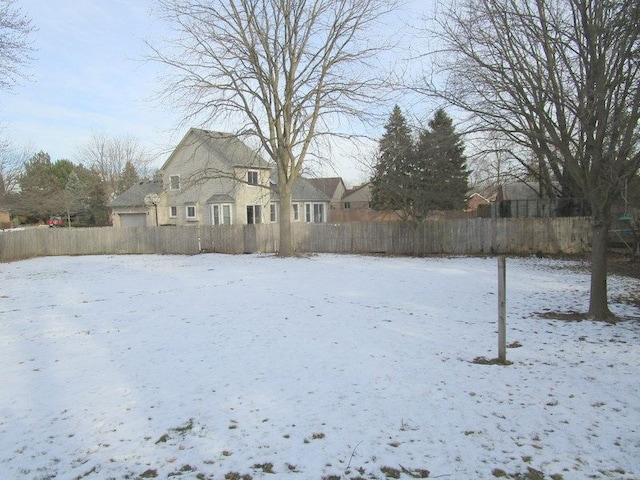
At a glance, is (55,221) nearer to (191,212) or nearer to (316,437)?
(191,212)

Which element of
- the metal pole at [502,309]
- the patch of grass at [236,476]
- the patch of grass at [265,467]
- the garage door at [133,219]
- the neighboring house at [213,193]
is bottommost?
the patch of grass at [265,467]

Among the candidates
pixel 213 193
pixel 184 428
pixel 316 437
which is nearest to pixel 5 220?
pixel 213 193

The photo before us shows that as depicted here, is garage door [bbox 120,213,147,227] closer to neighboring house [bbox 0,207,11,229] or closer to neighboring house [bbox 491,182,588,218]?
neighboring house [bbox 0,207,11,229]

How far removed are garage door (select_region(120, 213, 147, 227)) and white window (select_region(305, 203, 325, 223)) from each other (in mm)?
13954

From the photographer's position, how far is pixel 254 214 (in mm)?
33594

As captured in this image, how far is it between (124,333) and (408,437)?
560 cm

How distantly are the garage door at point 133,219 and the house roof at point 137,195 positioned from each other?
1005 millimetres

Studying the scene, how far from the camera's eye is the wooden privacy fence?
20516 mm

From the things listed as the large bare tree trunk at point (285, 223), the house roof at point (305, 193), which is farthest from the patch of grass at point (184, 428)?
the house roof at point (305, 193)

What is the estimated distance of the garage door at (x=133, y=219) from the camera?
3816 centimetres

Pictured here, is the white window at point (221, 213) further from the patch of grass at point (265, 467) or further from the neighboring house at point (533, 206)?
the patch of grass at point (265, 467)

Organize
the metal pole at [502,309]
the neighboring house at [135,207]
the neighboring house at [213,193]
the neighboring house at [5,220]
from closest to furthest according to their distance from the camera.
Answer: the metal pole at [502,309] → the neighboring house at [213,193] → the neighboring house at [135,207] → the neighboring house at [5,220]

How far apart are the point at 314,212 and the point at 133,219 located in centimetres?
1592

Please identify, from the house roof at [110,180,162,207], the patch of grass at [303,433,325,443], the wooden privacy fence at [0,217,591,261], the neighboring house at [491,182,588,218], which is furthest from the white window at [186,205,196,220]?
the patch of grass at [303,433,325,443]
